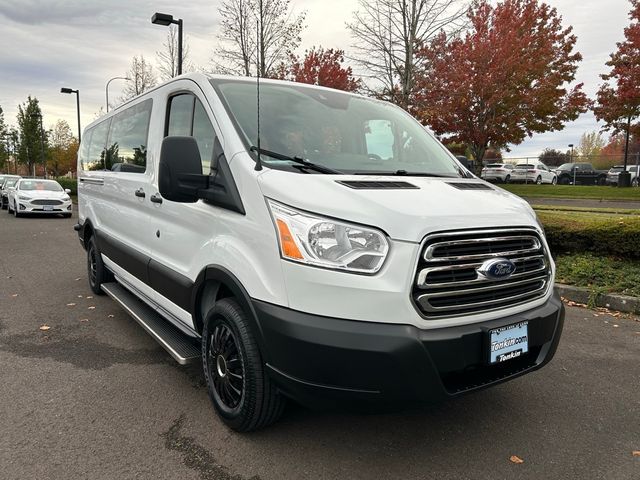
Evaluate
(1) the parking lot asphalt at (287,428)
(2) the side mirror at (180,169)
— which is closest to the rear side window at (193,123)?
(2) the side mirror at (180,169)

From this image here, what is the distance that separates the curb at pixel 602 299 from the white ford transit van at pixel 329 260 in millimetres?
3321

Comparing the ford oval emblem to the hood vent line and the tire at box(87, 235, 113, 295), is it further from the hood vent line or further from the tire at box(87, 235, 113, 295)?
the tire at box(87, 235, 113, 295)

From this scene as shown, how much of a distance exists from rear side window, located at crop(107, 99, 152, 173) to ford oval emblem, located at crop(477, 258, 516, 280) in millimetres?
2906

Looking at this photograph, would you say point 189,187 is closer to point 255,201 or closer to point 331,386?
point 255,201

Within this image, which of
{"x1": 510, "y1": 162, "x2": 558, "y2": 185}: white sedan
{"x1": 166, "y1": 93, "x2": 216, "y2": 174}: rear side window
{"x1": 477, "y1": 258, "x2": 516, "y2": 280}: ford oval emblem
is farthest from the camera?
{"x1": 510, "y1": 162, "x2": 558, "y2": 185}: white sedan

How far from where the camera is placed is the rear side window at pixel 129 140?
426 cm

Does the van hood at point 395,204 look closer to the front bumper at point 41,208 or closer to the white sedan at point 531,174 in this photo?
the front bumper at point 41,208

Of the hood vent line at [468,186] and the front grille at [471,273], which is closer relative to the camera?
the front grille at [471,273]

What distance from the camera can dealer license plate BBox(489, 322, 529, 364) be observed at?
2492 millimetres

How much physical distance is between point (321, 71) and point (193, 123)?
18086 millimetres

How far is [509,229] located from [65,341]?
157 inches

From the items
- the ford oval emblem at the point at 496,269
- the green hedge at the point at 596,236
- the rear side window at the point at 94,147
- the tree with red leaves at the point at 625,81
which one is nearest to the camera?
the ford oval emblem at the point at 496,269

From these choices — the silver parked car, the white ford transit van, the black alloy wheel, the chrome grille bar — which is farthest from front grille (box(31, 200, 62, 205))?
the silver parked car

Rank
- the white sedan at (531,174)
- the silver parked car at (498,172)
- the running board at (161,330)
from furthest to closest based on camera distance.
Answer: the silver parked car at (498,172), the white sedan at (531,174), the running board at (161,330)
